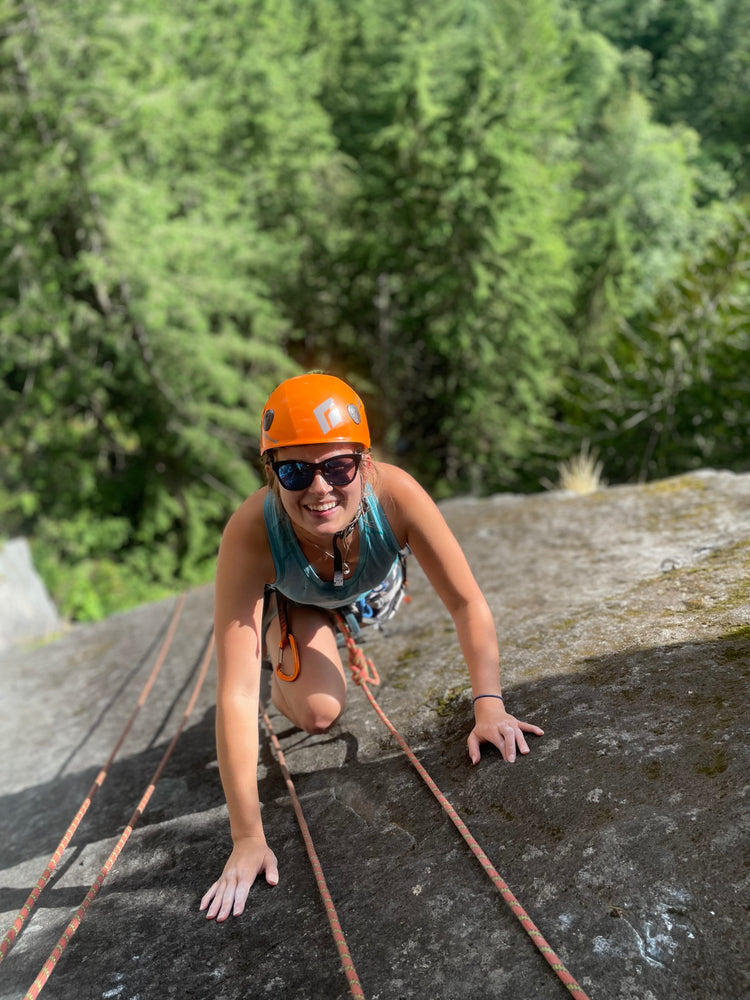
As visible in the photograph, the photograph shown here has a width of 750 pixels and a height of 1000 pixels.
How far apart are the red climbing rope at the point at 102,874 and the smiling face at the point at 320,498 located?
1223 mm

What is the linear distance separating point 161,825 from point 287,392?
1.66 metres

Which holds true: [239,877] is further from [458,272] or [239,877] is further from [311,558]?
[458,272]

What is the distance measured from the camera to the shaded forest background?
11633 mm

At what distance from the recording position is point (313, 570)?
7.86 feet

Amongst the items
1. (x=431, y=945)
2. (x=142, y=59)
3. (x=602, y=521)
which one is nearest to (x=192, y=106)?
(x=142, y=59)

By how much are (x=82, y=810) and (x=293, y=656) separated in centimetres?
94

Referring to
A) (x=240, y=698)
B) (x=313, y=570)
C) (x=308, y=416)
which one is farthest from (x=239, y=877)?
(x=308, y=416)

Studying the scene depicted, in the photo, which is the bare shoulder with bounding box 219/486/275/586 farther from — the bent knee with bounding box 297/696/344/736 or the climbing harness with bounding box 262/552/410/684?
the bent knee with bounding box 297/696/344/736

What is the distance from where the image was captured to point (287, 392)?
82.6 inches

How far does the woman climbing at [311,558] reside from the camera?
210 cm

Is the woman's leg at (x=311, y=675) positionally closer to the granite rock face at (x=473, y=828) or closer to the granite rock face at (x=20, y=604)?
the granite rock face at (x=473, y=828)

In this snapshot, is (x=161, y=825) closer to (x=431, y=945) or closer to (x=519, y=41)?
(x=431, y=945)

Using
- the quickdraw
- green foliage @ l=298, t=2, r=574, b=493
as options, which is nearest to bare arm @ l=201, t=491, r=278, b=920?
the quickdraw

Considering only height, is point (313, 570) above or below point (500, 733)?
above
